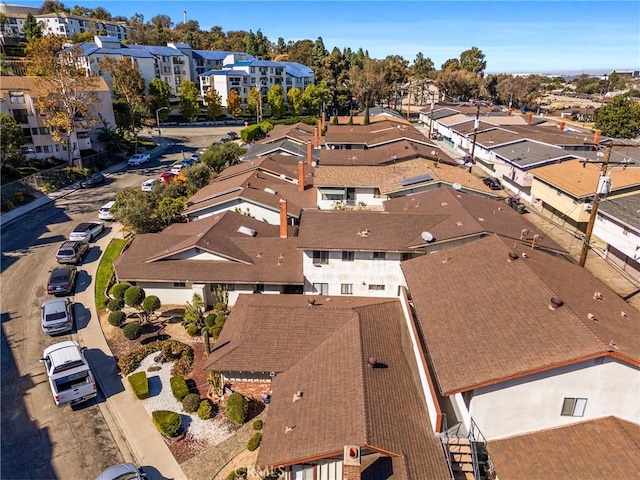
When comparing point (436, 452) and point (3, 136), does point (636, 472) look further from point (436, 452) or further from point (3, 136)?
point (3, 136)

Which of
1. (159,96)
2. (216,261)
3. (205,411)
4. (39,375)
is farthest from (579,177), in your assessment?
(159,96)

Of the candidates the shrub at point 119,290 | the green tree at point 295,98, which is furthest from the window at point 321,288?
the green tree at point 295,98

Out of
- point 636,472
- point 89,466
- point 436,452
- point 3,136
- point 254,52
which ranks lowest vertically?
point 89,466

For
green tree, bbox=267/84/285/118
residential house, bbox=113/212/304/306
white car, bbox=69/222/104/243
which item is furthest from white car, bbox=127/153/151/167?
green tree, bbox=267/84/285/118

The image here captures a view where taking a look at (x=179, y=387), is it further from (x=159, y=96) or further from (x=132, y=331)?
(x=159, y=96)

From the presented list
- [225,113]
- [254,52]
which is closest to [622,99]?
[225,113]

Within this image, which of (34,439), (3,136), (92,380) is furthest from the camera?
(3,136)

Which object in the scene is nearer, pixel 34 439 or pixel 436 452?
pixel 436 452

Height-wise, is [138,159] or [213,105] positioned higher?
[213,105]
